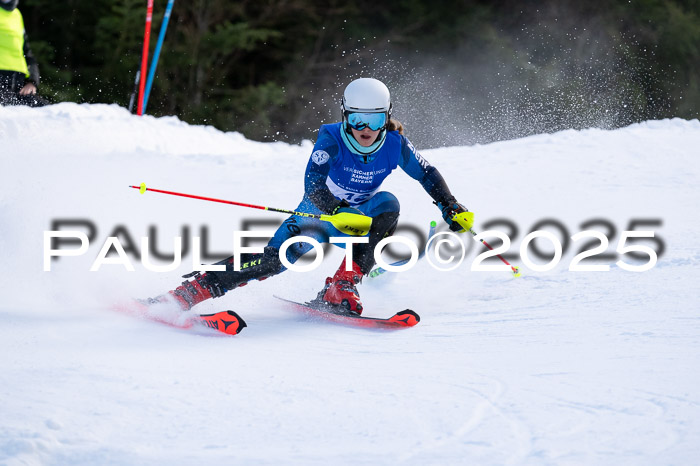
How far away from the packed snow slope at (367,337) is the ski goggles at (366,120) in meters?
0.94

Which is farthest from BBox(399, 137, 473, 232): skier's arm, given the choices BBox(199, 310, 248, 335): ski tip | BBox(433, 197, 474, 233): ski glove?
BBox(199, 310, 248, 335): ski tip

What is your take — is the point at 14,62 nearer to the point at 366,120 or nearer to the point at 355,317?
the point at 366,120

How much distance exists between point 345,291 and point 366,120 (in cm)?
81

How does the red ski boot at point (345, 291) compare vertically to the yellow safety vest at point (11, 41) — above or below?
below

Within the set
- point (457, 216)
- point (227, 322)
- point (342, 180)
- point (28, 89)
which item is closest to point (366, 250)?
point (342, 180)

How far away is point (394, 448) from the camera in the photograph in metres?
2.17

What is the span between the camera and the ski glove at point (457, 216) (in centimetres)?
406

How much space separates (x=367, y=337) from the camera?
11.8 ft

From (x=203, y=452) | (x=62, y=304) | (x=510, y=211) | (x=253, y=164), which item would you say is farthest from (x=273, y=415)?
(x=253, y=164)

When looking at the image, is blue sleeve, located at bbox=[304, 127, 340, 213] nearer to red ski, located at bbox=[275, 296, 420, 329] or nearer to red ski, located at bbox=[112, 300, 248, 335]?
red ski, located at bbox=[275, 296, 420, 329]

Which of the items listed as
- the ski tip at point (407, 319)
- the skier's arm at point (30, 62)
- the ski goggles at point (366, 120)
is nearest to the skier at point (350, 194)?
the ski goggles at point (366, 120)

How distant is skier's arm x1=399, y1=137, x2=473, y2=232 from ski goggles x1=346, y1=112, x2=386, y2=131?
24 centimetres

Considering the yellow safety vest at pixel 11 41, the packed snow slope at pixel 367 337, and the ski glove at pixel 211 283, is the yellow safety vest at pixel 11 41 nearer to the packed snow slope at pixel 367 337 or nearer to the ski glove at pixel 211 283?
the packed snow slope at pixel 367 337

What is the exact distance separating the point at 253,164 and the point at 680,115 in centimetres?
1052
